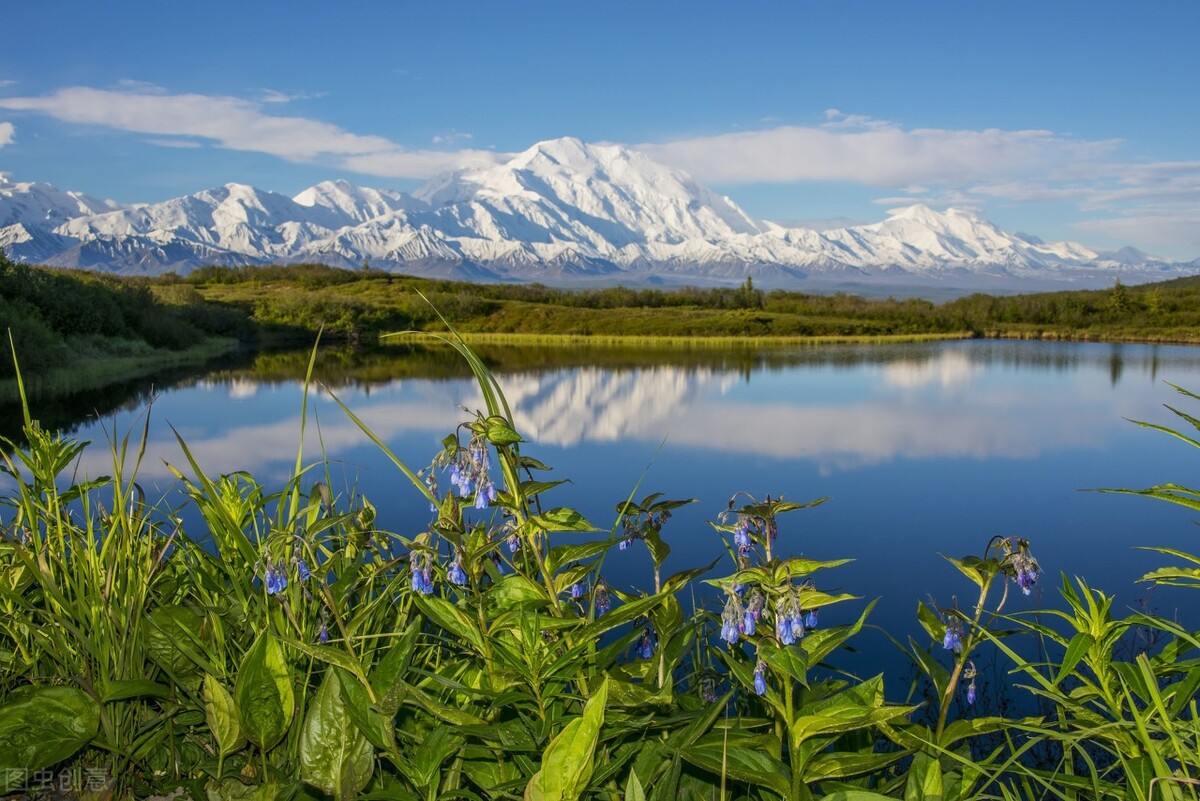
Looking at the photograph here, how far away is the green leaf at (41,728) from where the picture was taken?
70.5 inches

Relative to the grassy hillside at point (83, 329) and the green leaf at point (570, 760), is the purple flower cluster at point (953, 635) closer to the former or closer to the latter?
the green leaf at point (570, 760)

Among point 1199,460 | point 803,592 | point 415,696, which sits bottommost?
point 1199,460

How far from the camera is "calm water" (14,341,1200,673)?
7.74m

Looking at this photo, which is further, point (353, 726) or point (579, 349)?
point (579, 349)

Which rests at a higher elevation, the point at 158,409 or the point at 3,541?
the point at 3,541

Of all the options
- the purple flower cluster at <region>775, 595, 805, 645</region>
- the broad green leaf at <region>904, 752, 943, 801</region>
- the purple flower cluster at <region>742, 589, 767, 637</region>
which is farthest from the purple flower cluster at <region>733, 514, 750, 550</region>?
the broad green leaf at <region>904, 752, 943, 801</region>

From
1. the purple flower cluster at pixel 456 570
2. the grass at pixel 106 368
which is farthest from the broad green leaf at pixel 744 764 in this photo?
the grass at pixel 106 368

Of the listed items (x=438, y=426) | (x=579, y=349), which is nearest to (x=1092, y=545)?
(x=438, y=426)

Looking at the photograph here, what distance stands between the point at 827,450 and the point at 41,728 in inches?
518

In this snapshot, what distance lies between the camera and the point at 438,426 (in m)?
16.6

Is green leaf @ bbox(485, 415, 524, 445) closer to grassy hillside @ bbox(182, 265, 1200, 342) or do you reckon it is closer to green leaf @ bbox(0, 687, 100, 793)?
green leaf @ bbox(0, 687, 100, 793)

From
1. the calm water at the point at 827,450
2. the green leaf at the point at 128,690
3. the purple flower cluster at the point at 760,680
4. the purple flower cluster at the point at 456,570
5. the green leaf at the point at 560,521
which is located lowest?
the calm water at the point at 827,450

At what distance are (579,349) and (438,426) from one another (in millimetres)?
27319

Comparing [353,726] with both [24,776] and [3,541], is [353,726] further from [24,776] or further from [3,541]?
[3,541]
